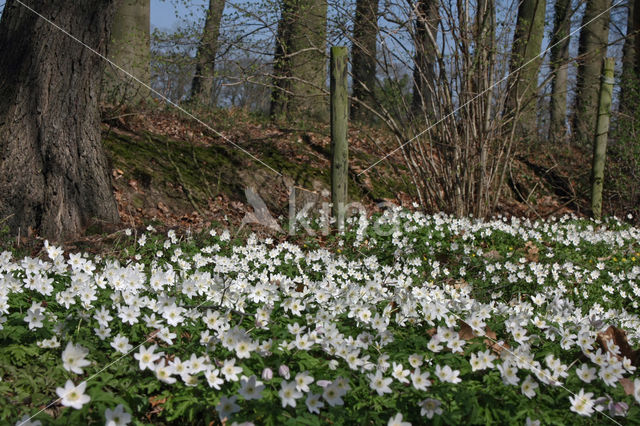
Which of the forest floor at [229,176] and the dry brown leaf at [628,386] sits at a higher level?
the forest floor at [229,176]

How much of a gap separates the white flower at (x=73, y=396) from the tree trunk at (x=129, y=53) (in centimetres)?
696

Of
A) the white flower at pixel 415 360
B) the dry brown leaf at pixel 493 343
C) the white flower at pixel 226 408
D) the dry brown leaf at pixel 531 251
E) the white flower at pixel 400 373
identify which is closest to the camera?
the white flower at pixel 226 408

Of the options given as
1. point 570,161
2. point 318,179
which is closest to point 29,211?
point 318,179

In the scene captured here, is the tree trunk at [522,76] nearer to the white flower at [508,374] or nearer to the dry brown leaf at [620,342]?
the dry brown leaf at [620,342]

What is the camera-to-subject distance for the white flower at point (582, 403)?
5.84 ft

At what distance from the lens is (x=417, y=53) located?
21.3 feet

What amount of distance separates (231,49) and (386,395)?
19.5 feet

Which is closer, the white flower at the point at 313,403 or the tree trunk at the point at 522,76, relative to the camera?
the white flower at the point at 313,403

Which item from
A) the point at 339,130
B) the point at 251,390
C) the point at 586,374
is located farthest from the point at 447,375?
the point at 339,130

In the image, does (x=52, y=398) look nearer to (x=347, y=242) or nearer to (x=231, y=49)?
(x=347, y=242)

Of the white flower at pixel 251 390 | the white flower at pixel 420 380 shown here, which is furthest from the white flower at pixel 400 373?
the white flower at pixel 251 390

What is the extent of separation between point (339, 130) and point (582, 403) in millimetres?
4349

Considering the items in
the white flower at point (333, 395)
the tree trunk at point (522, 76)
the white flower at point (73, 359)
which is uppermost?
the tree trunk at point (522, 76)

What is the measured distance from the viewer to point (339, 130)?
5.78m
